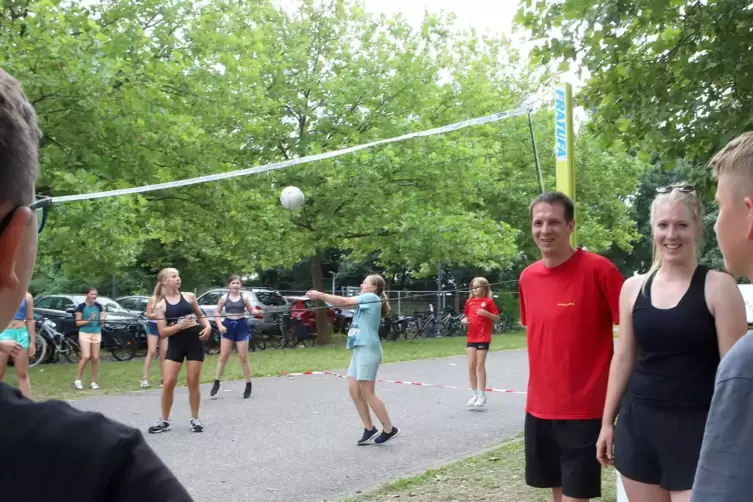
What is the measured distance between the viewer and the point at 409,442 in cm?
841

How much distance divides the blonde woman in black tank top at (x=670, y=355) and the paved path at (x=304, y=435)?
3360mm

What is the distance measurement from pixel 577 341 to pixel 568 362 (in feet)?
0.37

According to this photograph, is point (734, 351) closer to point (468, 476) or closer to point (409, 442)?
point (468, 476)

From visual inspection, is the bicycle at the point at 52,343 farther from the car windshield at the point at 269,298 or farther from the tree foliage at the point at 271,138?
the car windshield at the point at 269,298

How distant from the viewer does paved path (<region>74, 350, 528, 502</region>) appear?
21.7ft

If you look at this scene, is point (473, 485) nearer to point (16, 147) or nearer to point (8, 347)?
point (8, 347)

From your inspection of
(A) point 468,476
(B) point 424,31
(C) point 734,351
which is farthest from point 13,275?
(B) point 424,31

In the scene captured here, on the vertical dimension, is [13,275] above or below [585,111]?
below

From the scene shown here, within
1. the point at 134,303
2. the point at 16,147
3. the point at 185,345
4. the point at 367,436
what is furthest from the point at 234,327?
the point at 134,303

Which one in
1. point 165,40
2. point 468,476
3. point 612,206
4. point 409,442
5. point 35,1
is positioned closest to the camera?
point 468,476

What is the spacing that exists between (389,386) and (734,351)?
40.8 feet

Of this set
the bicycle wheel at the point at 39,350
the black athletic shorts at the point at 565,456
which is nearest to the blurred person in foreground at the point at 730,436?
the black athletic shorts at the point at 565,456

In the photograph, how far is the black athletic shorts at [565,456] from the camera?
12.0 feet

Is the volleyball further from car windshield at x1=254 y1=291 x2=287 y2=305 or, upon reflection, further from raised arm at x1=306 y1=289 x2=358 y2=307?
raised arm at x1=306 y1=289 x2=358 y2=307
